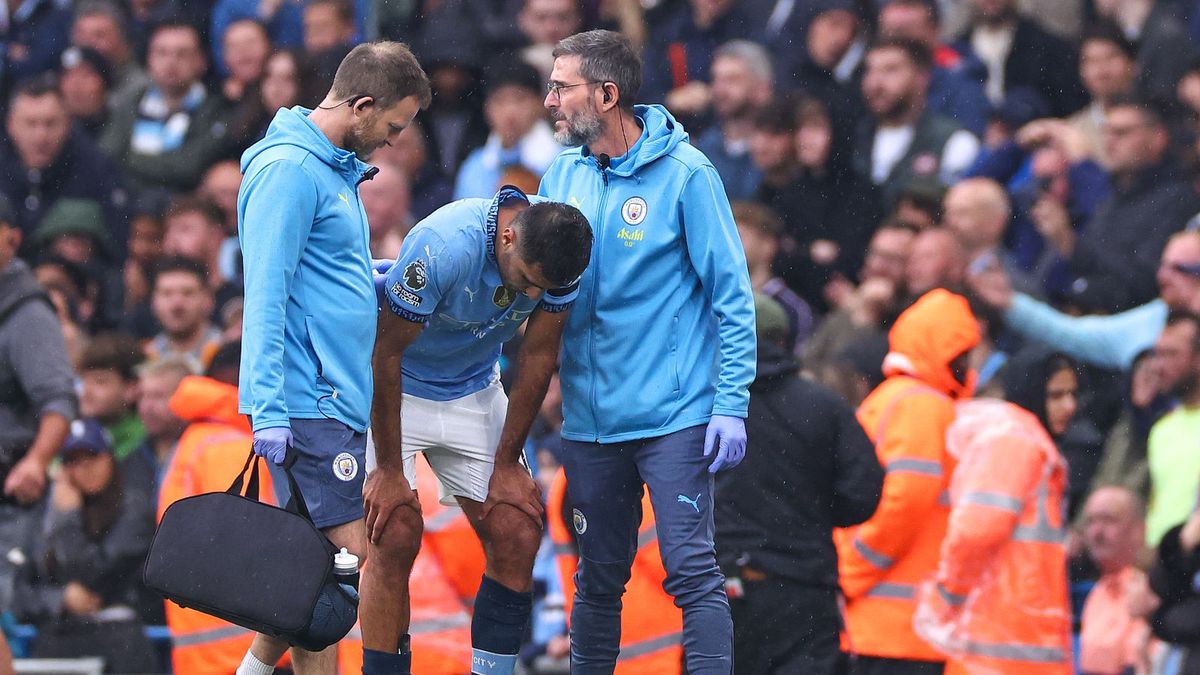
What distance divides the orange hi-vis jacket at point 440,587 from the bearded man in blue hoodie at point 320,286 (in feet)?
5.36

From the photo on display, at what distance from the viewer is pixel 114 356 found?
11195 mm

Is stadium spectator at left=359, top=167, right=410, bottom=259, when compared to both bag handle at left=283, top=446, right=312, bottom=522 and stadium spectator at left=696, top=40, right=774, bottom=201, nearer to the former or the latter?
stadium spectator at left=696, top=40, right=774, bottom=201

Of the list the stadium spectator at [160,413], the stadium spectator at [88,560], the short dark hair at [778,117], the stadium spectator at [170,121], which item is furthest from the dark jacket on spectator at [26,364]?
the short dark hair at [778,117]

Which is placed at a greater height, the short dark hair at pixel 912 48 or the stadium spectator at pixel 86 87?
the short dark hair at pixel 912 48

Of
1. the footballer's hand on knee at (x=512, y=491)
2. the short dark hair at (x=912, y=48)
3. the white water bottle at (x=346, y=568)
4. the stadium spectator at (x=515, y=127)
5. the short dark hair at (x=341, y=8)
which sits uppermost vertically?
the short dark hair at (x=341, y=8)

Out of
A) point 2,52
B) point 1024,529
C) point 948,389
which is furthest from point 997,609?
point 2,52

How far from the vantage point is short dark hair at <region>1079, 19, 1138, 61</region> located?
38.9 feet

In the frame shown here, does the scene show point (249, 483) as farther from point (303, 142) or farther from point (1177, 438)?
point (1177, 438)

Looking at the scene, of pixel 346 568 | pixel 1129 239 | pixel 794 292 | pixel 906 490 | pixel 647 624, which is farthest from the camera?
pixel 794 292

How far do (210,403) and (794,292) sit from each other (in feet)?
13.9

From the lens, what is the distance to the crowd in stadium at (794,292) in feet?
27.1

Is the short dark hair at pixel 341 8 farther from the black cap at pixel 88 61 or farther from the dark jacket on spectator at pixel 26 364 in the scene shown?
the dark jacket on spectator at pixel 26 364

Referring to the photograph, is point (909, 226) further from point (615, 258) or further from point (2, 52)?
point (2, 52)

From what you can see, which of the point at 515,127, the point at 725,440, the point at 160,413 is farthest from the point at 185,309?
the point at 725,440
